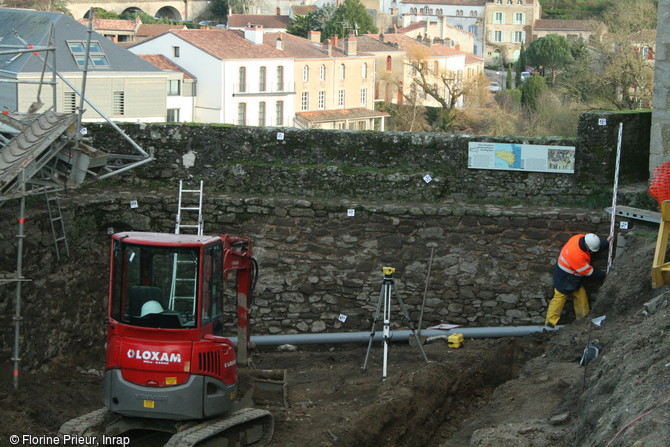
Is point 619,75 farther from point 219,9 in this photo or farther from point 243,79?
point 219,9

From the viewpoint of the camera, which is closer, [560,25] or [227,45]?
[227,45]

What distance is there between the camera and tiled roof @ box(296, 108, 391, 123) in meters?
55.4

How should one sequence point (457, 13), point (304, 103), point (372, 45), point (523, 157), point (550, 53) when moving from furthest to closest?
point (457, 13) → point (550, 53) → point (372, 45) → point (304, 103) → point (523, 157)

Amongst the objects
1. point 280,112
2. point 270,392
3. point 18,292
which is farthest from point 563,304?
point 280,112

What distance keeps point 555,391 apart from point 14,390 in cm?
583

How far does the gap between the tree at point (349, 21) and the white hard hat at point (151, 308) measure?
188ft

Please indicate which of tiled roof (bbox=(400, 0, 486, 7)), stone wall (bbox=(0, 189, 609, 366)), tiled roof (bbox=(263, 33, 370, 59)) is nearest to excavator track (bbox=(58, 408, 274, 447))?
stone wall (bbox=(0, 189, 609, 366))

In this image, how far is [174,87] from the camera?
48.7m

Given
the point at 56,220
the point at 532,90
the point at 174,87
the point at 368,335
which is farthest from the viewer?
the point at 532,90

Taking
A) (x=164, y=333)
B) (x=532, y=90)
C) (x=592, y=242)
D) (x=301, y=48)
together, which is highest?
(x=301, y=48)

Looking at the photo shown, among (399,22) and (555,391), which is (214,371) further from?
(399,22)

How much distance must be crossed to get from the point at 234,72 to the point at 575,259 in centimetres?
3834

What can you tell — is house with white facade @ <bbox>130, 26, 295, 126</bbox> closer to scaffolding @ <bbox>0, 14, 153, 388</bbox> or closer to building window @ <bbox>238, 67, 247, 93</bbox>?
building window @ <bbox>238, 67, 247, 93</bbox>

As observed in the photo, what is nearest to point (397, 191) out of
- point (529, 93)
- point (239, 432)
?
point (239, 432)
